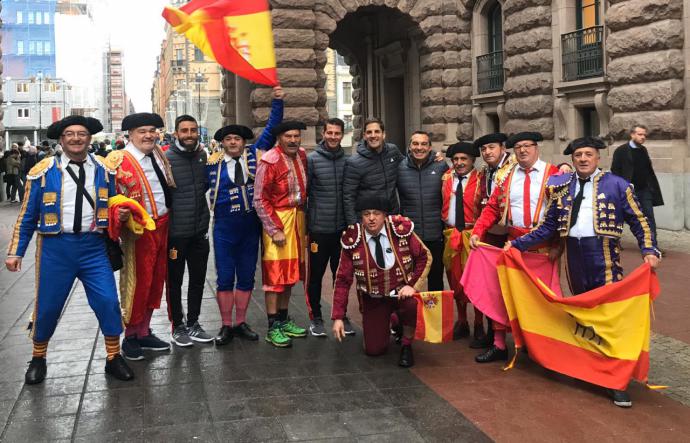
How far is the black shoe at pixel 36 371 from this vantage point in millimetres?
6043

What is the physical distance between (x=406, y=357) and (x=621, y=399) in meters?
1.75

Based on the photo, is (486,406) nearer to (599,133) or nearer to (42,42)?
(599,133)

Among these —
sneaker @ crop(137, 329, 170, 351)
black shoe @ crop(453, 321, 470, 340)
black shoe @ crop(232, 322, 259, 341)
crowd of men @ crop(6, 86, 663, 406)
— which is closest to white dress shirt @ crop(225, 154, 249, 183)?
crowd of men @ crop(6, 86, 663, 406)

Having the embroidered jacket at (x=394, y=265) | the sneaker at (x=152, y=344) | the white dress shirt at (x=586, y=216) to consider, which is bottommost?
the sneaker at (x=152, y=344)

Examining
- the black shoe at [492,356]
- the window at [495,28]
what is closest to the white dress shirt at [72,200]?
the black shoe at [492,356]

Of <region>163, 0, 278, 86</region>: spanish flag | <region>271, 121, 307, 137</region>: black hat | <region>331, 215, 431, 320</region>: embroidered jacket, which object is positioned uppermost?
<region>163, 0, 278, 86</region>: spanish flag

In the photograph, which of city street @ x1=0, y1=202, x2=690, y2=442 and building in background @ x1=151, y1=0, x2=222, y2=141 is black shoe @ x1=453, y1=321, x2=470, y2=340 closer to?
city street @ x1=0, y1=202, x2=690, y2=442

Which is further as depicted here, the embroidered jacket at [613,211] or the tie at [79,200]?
the tie at [79,200]

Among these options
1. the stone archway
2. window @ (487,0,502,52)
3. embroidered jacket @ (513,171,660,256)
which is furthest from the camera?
window @ (487,0,502,52)

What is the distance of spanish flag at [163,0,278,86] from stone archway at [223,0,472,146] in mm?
12965

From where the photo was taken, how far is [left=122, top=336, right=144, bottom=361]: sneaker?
266 inches

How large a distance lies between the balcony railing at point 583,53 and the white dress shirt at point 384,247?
11.2m

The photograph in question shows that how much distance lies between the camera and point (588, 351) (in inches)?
230

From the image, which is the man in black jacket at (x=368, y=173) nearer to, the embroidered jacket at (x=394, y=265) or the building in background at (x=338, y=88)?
the embroidered jacket at (x=394, y=265)
